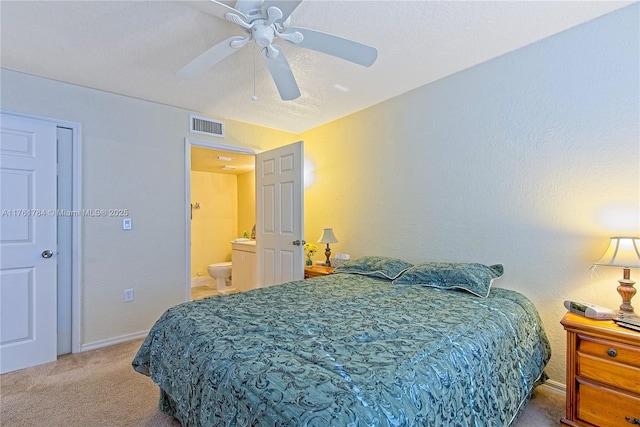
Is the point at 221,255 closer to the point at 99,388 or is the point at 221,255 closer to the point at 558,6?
the point at 99,388

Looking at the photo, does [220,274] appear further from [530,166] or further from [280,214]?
[530,166]

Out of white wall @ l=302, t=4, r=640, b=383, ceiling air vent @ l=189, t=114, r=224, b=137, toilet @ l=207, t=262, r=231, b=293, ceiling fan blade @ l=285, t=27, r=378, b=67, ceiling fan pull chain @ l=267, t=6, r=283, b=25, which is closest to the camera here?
ceiling fan pull chain @ l=267, t=6, r=283, b=25

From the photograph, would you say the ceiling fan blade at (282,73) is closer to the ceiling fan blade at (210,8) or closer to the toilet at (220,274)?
the ceiling fan blade at (210,8)

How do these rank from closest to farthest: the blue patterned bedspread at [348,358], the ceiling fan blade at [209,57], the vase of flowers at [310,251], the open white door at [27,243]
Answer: the blue patterned bedspread at [348,358] < the ceiling fan blade at [209,57] < the open white door at [27,243] < the vase of flowers at [310,251]

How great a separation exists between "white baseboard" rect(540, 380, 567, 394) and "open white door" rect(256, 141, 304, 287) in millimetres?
2169

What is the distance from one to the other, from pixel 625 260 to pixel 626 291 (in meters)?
0.20

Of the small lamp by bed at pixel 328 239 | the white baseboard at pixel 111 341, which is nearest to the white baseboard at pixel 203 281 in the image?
the white baseboard at pixel 111 341

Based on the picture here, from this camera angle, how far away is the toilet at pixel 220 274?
5223 millimetres

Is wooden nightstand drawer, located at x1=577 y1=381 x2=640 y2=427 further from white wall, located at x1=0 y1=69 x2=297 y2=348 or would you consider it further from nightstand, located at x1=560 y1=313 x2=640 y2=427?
white wall, located at x1=0 y1=69 x2=297 y2=348

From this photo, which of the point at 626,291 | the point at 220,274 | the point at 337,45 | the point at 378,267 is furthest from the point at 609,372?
the point at 220,274

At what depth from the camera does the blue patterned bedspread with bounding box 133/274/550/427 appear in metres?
0.95

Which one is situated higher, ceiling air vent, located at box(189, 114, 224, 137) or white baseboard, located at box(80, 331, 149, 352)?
ceiling air vent, located at box(189, 114, 224, 137)

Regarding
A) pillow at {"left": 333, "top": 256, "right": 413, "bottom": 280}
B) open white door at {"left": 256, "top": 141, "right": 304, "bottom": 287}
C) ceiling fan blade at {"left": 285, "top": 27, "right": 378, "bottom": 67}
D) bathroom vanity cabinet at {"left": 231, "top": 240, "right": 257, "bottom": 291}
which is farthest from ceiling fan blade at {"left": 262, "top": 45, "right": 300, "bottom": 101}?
bathroom vanity cabinet at {"left": 231, "top": 240, "right": 257, "bottom": 291}

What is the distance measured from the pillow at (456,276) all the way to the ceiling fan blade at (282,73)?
1694 millimetres
